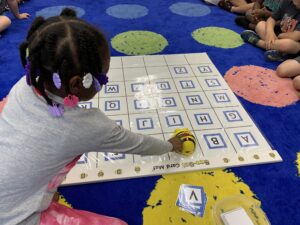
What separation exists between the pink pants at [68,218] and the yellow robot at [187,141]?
356 millimetres

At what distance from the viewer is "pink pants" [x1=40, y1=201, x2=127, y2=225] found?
0.64 meters

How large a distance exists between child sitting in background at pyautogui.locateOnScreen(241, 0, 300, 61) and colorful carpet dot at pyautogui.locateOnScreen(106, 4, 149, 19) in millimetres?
739

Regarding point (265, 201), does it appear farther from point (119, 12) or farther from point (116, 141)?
point (119, 12)

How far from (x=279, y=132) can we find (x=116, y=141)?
75 centimetres

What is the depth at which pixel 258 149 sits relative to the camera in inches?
39.9

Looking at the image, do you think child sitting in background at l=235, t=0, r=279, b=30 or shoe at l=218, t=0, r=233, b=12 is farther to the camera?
shoe at l=218, t=0, r=233, b=12

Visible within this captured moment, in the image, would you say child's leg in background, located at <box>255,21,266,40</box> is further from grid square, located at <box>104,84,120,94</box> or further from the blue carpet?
grid square, located at <box>104,84,120,94</box>

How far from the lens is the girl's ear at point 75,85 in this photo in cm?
51

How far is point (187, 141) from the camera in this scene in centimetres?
96

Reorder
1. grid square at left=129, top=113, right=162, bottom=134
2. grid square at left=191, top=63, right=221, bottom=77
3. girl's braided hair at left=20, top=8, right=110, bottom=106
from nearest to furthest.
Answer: girl's braided hair at left=20, top=8, right=110, bottom=106
grid square at left=129, top=113, right=162, bottom=134
grid square at left=191, top=63, right=221, bottom=77

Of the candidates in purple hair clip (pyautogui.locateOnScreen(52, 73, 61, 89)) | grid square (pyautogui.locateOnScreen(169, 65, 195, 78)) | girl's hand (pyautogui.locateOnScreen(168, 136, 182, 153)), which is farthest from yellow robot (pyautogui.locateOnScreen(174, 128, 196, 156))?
purple hair clip (pyautogui.locateOnScreen(52, 73, 61, 89))

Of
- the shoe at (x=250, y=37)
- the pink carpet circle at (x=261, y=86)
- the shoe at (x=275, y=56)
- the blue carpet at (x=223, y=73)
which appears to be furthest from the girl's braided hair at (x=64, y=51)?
the shoe at (x=250, y=37)

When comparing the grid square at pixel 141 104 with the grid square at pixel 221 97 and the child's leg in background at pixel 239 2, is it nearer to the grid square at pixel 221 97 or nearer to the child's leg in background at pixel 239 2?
the grid square at pixel 221 97

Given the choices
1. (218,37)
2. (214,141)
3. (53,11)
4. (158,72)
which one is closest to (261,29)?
(218,37)
